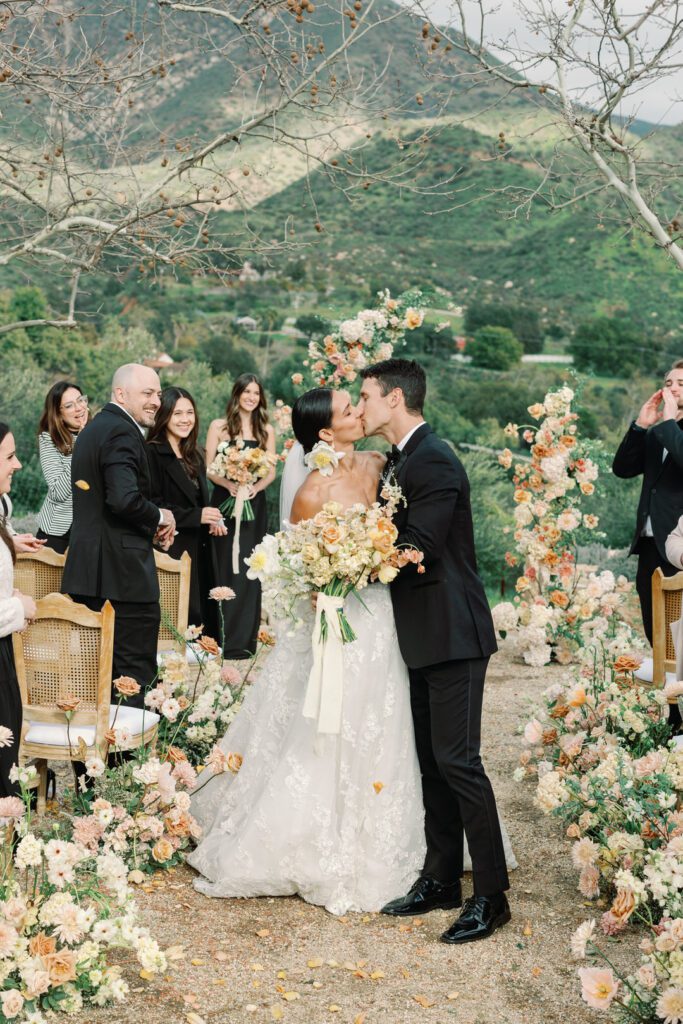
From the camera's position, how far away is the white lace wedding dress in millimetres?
4242

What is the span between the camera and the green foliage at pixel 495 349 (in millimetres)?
32312

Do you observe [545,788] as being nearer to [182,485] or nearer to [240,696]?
[240,696]

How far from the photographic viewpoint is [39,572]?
569cm

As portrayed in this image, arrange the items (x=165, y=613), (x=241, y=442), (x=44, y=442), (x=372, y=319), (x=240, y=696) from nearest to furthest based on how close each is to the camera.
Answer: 1. (x=240, y=696)
2. (x=165, y=613)
3. (x=44, y=442)
4. (x=241, y=442)
5. (x=372, y=319)

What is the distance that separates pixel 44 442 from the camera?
7.14 metres

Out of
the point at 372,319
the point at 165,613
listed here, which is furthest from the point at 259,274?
the point at 165,613

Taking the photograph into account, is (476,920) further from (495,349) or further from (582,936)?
(495,349)

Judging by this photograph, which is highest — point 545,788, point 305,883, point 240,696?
point 240,696

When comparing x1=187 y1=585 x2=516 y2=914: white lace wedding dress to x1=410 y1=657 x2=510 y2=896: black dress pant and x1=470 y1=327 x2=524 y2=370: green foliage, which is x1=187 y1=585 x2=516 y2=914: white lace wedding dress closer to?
x1=410 y1=657 x2=510 y2=896: black dress pant

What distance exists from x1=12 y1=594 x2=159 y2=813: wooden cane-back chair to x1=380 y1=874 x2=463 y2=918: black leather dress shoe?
122 cm

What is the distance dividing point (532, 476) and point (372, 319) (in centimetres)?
168

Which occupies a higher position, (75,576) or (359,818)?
(75,576)

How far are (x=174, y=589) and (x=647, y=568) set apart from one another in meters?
2.85

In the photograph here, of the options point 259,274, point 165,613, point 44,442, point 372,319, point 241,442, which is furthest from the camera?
point 259,274
